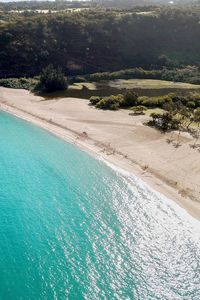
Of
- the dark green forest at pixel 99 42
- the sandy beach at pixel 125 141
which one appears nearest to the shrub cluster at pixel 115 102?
the sandy beach at pixel 125 141

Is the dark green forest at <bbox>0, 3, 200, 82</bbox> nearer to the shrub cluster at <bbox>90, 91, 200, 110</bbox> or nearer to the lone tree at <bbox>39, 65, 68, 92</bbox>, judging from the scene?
the lone tree at <bbox>39, 65, 68, 92</bbox>

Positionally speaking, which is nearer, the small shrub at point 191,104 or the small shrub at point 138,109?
the small shrub at point 138,109

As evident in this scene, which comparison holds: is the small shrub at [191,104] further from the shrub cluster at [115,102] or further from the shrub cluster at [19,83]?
the shrub cluster at [19,83]

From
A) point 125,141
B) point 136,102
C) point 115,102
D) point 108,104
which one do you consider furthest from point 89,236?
point 136,102

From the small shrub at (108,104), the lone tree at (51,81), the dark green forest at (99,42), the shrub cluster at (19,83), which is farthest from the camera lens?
the dark green forest at (99,42)

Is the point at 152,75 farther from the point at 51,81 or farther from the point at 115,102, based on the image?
the point at 115,102

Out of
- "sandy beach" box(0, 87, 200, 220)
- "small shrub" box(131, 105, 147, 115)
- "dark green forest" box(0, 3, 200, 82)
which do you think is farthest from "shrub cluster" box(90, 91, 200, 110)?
"dark green forest" box(0, 3, 200, 82)
